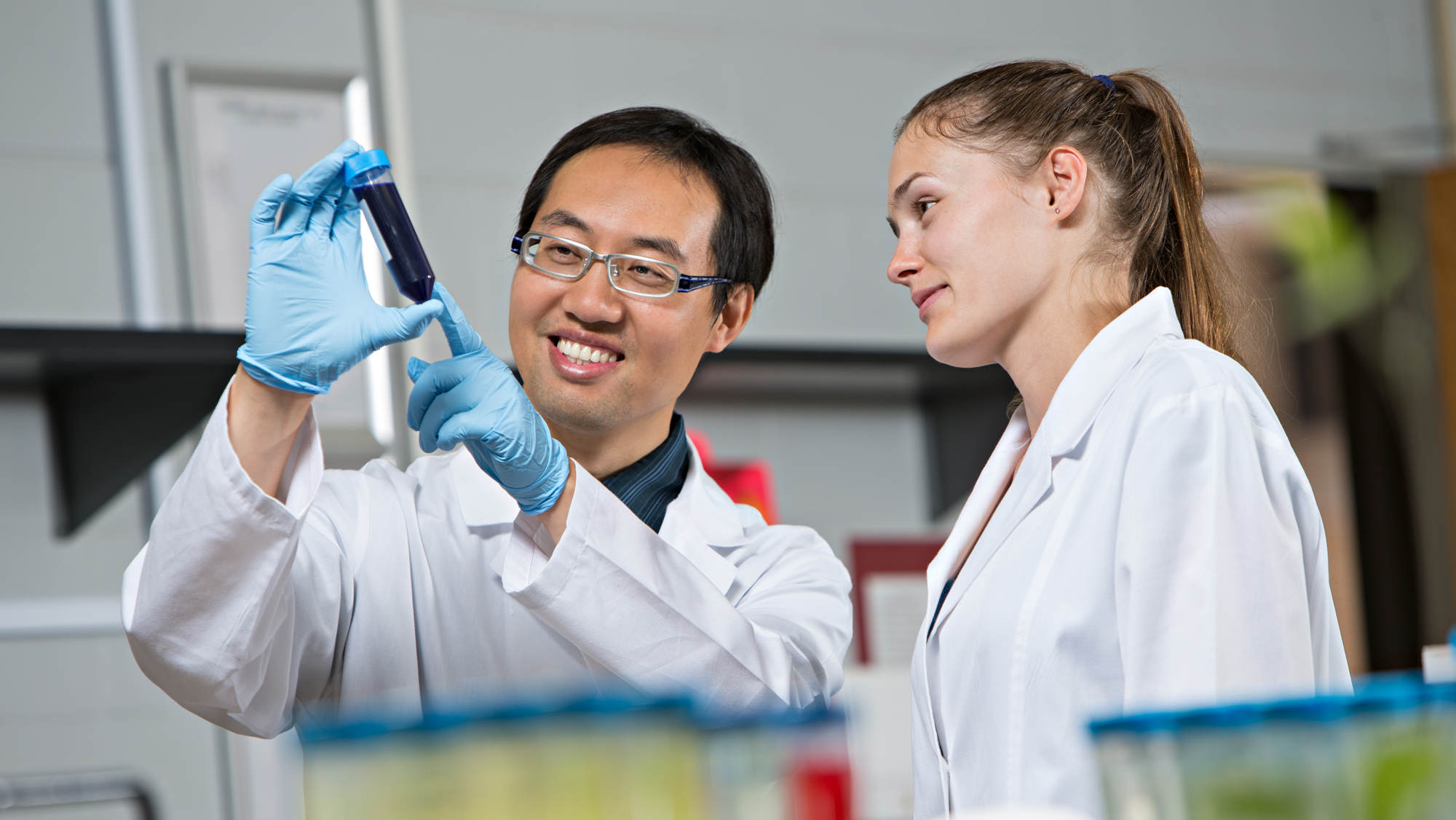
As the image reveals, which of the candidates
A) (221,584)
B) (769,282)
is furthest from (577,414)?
(769,282)

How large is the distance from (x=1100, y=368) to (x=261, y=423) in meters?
0.60

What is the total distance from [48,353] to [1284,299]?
2.59 m

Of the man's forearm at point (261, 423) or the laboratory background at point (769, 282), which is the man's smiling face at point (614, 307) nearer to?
the man's forearm at point (261, 423)

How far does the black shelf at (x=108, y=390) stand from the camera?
1.76 metres

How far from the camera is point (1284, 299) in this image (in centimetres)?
323

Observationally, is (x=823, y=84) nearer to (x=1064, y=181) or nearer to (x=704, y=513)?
(x=704, y=513)

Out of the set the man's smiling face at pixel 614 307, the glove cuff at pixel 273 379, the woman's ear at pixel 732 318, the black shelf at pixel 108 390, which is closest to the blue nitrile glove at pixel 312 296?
the glove cuff at pixel 273 379

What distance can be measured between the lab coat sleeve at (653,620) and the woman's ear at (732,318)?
1.11 feet

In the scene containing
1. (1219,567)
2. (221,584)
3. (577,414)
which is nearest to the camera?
(1219,567)

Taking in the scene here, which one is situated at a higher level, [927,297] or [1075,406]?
[927,297]

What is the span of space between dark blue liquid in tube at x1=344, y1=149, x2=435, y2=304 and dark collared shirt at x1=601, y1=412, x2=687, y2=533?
0.46 metres

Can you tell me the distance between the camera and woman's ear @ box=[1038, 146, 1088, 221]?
1.12 metres

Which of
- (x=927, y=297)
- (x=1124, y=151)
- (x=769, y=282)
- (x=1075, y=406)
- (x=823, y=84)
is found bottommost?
(x=1075, y=406)

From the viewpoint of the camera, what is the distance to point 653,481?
1.37 metres
